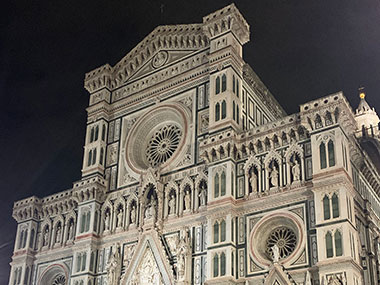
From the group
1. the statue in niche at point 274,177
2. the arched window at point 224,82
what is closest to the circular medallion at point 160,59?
the arched window at point 224,82

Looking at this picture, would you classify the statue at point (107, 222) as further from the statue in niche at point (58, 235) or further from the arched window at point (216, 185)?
the arched window at point (216, 185)

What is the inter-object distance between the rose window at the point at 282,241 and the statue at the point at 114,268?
27.2 feet

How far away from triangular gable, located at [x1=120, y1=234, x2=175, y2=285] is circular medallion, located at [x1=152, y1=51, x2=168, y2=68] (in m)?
10.5

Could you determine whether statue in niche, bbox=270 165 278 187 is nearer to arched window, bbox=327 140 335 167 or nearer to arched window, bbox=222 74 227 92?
arched window, bbox=327 140 335 167

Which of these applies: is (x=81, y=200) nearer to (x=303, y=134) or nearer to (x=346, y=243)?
(x=303, y=134)

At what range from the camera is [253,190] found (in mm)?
28281

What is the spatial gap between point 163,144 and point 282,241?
986cm

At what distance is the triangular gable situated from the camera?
96.4ft

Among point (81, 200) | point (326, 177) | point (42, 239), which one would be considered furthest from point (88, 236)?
point (326, 177)

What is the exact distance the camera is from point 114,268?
31.2m

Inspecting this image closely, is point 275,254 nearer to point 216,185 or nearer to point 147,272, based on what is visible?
point 216,185

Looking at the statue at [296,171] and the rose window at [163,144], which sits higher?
the rose window at [163,144]

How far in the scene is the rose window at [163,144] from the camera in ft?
110

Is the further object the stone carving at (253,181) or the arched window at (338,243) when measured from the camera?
the stone carving at (253,181)
